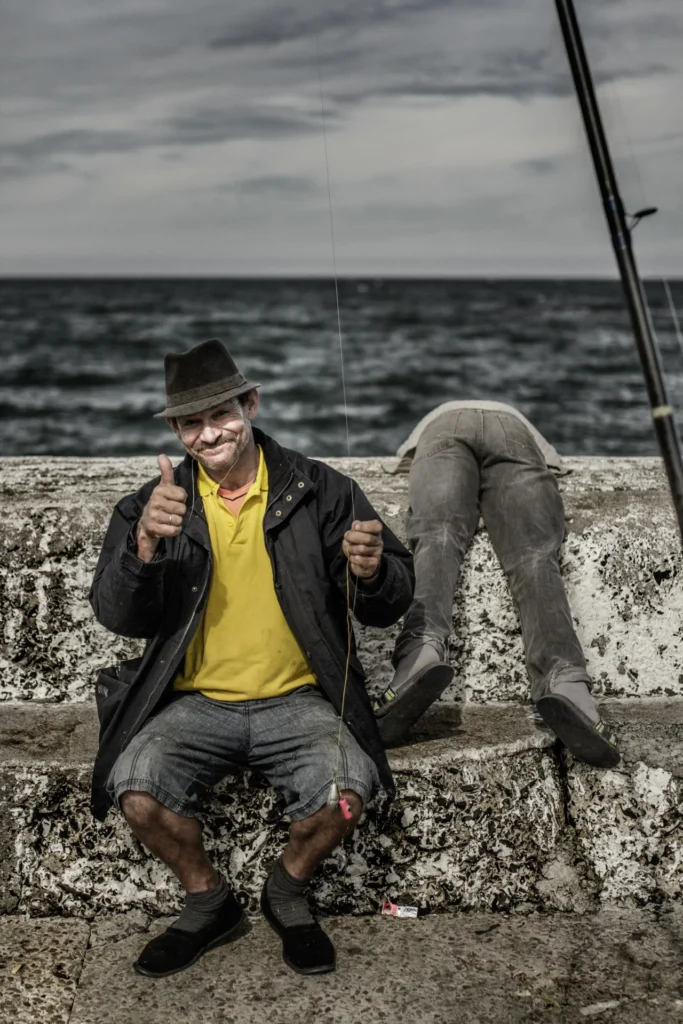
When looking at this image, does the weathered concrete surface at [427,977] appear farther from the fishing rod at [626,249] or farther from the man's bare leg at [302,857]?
the fishing rod at [626,249]

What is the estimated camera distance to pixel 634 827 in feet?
12.3

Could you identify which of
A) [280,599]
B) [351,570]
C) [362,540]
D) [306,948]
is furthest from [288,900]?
[362,540]

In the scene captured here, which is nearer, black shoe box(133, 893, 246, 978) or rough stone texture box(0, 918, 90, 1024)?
rough stone texture box(0, 918, 90, 1024)

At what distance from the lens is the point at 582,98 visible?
2869 mm

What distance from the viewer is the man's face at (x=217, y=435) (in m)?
3.57

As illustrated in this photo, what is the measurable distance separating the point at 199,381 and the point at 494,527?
1.30 meters

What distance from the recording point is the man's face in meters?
3.57

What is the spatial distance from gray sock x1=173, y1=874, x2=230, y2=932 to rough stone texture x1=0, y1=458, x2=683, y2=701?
0.99 m

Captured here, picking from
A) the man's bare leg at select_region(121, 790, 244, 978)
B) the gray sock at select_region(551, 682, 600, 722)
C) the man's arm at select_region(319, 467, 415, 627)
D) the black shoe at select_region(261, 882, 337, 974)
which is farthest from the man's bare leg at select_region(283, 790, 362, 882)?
the gray sock at select_region(551, 682, 600, 722)

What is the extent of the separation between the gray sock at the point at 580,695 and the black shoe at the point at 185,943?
1244 mm

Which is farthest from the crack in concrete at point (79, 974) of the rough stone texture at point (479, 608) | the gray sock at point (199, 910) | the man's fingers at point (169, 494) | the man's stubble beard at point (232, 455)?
the man's stubble beard at point (232, 455)

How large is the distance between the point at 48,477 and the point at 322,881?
2.18 m

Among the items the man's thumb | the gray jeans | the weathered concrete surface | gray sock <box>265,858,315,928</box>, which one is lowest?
the weathered concrete surface

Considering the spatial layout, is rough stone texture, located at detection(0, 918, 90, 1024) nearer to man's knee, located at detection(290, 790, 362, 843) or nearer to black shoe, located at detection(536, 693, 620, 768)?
man's knee, located at detection(290, 790, 362, 843)
